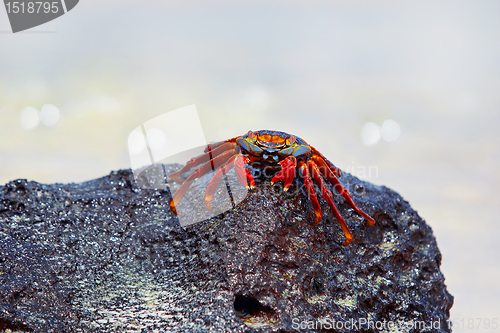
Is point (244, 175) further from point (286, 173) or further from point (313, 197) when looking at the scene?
point (313, 197)

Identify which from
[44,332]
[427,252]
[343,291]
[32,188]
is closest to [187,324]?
[44,332]

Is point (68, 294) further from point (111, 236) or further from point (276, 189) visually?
point (276, 189)

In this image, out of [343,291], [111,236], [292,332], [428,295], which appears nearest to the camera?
[292,332]

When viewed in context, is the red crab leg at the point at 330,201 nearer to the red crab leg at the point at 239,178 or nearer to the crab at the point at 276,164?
the crab at the point at 276,164

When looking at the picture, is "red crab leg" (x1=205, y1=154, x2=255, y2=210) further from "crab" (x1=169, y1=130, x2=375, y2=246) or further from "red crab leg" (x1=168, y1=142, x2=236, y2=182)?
"red crab leg" (x1=168, y1=142, x2=236, y2=182)

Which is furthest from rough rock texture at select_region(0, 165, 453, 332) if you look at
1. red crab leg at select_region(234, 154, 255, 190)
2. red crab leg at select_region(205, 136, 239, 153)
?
red crab leg at select_region(205, 136, 239, 153)

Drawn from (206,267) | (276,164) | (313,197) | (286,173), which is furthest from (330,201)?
(206,267)

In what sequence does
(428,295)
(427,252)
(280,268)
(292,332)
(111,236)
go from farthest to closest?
(427,252) < (428,295) < (111,236) < (280,268) < (292,332)
